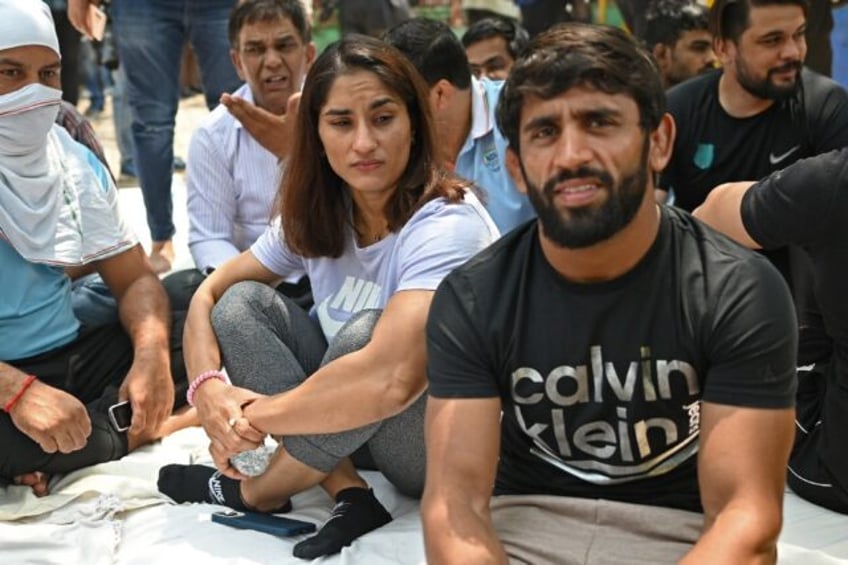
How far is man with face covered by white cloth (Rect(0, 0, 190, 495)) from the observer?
3.05 metres

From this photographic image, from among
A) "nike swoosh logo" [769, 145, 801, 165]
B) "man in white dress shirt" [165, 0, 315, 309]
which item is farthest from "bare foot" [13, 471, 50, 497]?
"nike swoosh logo" [769, 145, 801, 165]

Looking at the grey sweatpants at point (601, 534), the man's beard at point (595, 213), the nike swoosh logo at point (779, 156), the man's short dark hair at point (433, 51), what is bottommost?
the grey sweatpants at point (601, 534)

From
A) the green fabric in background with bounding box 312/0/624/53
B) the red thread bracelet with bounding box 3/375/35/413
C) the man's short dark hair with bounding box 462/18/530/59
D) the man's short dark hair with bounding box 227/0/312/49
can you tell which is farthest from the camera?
the green fabric in background with bounding box 312/0/624/53

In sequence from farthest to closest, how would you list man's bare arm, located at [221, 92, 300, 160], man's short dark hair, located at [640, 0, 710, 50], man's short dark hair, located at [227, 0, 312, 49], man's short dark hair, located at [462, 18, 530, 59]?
man's short dark hair, located at [640, 0, 710, 50] < man's short dark hair, located at [462, 18, 530, 59] < man's short dark hair, located at [227, 0, 312, 49] < man's bare arm, located at [221, 92, 300, 160]

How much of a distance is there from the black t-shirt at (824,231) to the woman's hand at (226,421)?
3.85 ft

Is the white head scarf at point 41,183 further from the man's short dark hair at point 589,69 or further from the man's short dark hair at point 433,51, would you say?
the man's short dark hair at point 589,69

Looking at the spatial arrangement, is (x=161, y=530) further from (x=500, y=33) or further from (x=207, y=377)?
(x=500, y=33)

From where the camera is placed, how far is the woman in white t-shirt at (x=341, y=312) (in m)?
2.64

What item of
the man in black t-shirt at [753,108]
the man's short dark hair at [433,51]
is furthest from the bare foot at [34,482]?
the man in black t-shirt at [753,108]

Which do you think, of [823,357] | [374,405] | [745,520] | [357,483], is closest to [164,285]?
[357,483]

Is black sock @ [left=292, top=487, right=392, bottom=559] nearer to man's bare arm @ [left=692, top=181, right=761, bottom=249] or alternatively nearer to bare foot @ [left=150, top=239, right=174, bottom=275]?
man's bare arm @ [left=692, top=181, right=761, bottom=249]

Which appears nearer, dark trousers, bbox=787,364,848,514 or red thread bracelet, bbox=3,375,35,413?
dark trousers, bbox=787,364,848,514

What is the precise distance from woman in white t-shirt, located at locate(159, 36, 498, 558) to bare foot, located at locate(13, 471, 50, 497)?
311 mm

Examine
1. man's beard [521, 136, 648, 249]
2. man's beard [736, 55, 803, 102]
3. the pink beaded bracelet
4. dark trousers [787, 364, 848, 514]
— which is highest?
man's beard [521, 136, 648, 249]
